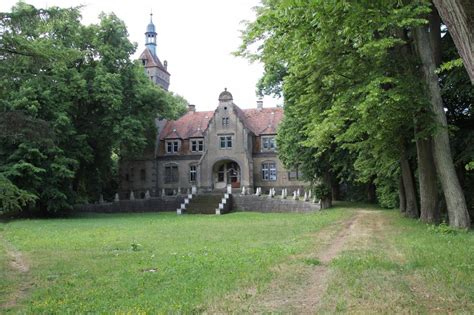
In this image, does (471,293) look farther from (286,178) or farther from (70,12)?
(286,178)

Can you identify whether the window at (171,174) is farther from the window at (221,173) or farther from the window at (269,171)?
the window at (269,171)

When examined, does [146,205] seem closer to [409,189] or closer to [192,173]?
[192,173]

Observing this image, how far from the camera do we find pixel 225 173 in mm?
51344

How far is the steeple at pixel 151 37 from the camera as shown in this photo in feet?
233

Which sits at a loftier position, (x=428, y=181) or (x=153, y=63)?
(x=153, y=63)

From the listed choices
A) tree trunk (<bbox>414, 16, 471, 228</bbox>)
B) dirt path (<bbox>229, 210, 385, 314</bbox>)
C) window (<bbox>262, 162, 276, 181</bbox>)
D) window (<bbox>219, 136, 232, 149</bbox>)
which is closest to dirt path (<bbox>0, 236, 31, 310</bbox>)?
dirt path (<bbox>229, 210, 385, 314</bbox>)

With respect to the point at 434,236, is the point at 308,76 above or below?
above

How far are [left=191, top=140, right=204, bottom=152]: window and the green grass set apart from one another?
114 ft

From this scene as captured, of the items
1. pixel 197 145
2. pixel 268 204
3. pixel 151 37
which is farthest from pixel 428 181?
pixel 151 37

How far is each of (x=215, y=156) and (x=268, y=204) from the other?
44.6 feet

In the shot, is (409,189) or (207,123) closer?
(409,189)

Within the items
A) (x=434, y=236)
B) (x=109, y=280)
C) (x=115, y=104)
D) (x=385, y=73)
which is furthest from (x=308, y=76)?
(x=115, y=104)

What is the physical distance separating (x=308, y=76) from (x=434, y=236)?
6869 mm

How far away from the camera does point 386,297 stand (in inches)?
281
